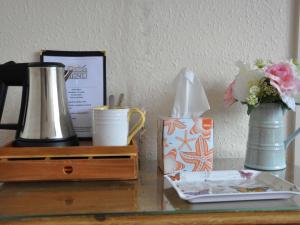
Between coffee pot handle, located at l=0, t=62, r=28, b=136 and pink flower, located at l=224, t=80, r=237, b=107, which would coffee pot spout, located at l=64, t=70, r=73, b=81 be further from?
pink flower, located at l=224, t=80, r=237, b=107

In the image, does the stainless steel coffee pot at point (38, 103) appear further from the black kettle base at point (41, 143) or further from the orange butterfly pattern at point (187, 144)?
the orange butterfly pattern at point (187, 144)

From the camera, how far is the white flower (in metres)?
0.85

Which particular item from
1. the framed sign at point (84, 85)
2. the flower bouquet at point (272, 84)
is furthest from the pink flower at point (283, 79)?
the framed sign at point (84, 85)

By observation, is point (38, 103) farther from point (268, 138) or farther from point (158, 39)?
point (268, 138)

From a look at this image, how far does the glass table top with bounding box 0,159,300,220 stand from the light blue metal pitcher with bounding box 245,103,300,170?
71mm

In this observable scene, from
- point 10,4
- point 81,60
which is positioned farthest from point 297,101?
point 10,4

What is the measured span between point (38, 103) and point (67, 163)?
162mm

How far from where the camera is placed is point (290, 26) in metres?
1.03

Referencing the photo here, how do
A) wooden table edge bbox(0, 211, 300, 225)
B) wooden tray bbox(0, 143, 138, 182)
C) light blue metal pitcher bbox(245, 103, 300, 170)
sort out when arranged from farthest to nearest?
1. light blue metal pitcher bbox(245, 103, 300, 170)
2. wooden tray bbox(0, 143, 138, 182)
3. wooden table edge bbox(0, 211, 300, 225)

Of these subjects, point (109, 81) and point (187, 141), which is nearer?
point (187, 141)

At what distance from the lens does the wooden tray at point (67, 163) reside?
28.1 inches

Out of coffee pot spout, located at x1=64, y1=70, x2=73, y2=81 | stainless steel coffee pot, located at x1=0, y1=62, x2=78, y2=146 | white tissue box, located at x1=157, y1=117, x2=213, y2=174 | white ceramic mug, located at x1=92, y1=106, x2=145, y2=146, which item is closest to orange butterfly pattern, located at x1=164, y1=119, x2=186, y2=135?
white tissue box, located at x1=157, y1=117, x2=213, y2=174

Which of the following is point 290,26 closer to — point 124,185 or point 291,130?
point 291,130

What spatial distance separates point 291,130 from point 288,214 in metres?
0.52
